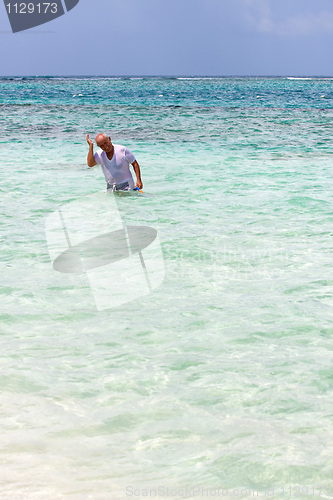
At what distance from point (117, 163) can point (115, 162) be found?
0.04 meters

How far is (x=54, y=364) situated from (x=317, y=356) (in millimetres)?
1787

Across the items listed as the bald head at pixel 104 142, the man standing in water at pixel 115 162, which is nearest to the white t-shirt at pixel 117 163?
the man standing in water at pixel 115 162

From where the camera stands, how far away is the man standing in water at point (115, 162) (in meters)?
Result: 9.82

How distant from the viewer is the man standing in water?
9.82 meters

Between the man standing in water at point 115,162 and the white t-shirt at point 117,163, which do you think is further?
the white t-shirt at point 117,163

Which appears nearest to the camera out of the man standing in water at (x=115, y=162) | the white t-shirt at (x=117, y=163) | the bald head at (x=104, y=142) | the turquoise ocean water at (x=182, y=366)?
the turquoise ocean water at (x=182, y=366)

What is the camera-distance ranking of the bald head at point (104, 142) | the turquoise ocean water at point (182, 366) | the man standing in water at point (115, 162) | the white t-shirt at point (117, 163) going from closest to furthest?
1. the turquoise ocean water at point (182, 366)
2. the bald head at point (104, 142)
3. the man standing in water at point (115, 162)
4. the white t-shirt at point (117, 163)

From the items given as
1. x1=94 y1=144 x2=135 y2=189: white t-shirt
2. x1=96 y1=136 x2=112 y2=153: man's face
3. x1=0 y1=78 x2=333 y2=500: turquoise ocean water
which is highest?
x1=96 y1=136 x2=112 y2=153: man's face

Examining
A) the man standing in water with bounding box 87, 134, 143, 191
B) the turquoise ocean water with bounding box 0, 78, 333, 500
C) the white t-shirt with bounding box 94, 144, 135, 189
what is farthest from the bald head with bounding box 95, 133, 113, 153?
the turquoise ocean water with bounding box 0, 78, 333, 500

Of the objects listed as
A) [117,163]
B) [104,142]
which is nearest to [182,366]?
[104,142]

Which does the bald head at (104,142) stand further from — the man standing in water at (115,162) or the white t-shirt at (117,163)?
the white t-shirt at (117,163)

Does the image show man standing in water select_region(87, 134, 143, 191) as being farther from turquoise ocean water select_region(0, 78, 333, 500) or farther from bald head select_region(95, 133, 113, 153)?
turquoise ocean water select_region(0, 78, 333, 500)

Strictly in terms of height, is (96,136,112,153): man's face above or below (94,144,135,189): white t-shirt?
above

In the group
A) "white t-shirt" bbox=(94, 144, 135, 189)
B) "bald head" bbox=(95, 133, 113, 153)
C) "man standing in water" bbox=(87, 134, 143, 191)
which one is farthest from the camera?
"white t-shirt" bbox=(94, 144, 135, 189)
